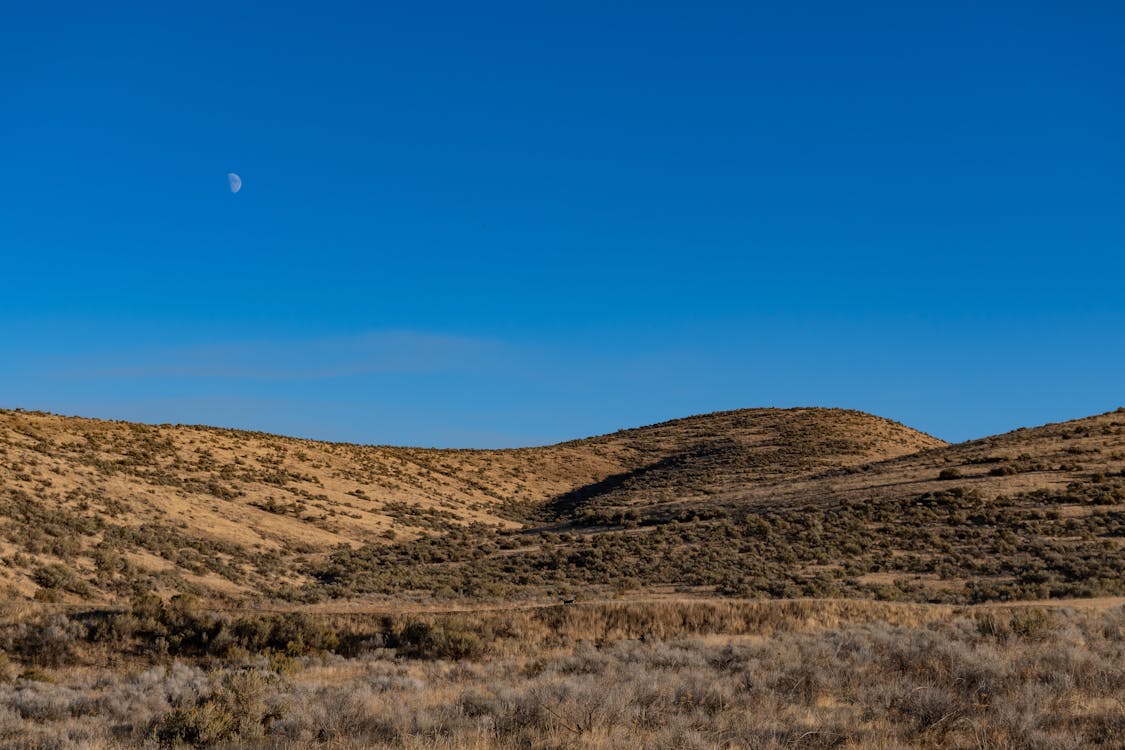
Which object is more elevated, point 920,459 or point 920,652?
point 920,459

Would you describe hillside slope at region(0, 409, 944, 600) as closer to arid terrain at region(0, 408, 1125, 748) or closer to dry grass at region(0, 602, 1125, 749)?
arid terrain at region(0, 408, 1125, 748)

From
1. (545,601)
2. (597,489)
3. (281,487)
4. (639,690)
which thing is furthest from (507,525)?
(639,690)

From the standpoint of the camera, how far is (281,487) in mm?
56375

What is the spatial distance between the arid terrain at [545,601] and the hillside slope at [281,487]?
0.98 ft

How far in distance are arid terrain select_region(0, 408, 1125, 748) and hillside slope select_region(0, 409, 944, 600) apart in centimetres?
30

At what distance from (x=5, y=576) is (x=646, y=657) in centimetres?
2264

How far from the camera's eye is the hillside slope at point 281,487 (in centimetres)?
3297

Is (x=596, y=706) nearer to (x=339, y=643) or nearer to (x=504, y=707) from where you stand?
(x=504, y=707)

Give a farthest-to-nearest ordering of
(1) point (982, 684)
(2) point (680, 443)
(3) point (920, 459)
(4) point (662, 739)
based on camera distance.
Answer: (2) point (680, 443), (3) point (920, 459), (1) point (982, 684), (4) point (662, 739)

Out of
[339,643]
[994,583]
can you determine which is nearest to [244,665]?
[339,643]

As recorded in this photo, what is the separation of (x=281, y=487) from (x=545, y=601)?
35.4 m

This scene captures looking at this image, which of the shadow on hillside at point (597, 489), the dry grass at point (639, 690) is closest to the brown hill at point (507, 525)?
the shadow on hillside at point (597, 489)

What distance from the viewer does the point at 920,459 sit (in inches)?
2510

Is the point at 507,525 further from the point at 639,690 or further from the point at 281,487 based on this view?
the point at 639,690
